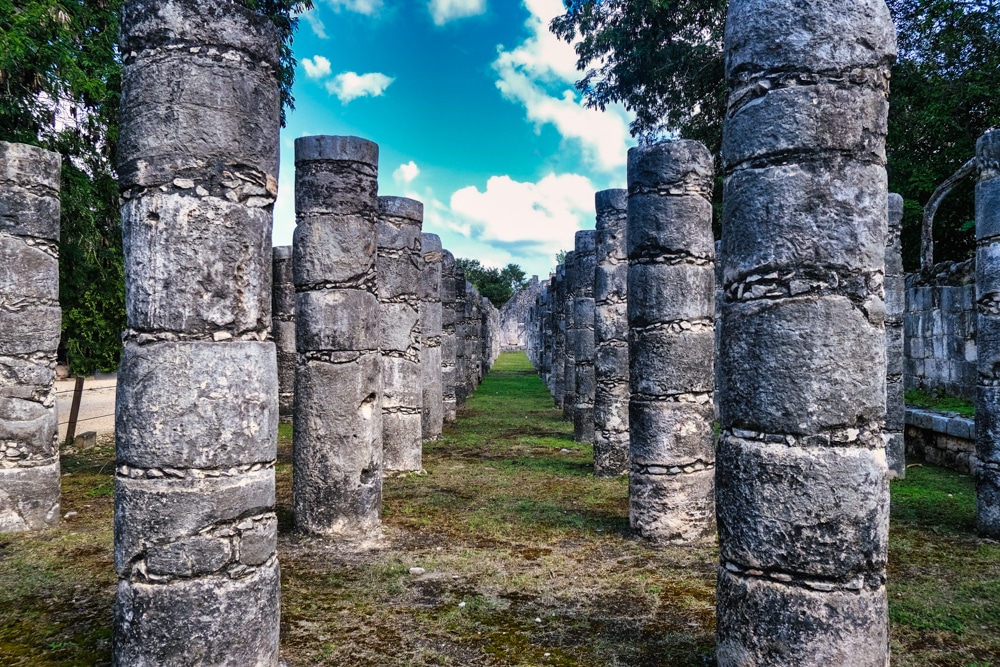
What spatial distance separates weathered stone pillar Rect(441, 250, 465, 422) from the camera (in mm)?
15719

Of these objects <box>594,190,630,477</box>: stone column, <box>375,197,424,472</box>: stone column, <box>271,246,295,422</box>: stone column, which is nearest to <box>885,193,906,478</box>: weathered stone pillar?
<box>594,190,630,477</box>: stone column

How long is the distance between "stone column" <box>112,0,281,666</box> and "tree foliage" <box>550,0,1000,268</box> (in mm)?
17052

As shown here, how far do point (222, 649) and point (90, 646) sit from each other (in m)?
1.23

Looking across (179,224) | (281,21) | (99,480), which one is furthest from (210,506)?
(281,21)

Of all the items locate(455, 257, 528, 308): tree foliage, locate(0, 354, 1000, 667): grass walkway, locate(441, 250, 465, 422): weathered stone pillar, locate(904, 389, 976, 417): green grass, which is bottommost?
locate(0, 354, 1000, 667): grass walkway

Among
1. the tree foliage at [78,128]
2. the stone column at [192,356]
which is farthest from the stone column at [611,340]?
the stone column at [192,356]

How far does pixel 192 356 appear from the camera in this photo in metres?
4.02

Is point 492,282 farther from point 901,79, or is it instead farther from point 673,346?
point 673,346

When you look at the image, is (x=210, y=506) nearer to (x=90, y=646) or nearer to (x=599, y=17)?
(x=90, y=646)

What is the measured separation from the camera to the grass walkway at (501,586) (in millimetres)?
4555

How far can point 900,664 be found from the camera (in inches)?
170

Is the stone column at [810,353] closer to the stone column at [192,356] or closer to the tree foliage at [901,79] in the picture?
the stone column at [192,356]

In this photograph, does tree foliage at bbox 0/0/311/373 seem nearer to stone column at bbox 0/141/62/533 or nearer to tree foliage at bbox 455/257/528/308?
stone column at bbox 0/141/62/533

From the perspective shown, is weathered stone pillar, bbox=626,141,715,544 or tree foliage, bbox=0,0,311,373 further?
tree foliage, bbox=0,0,311,373
